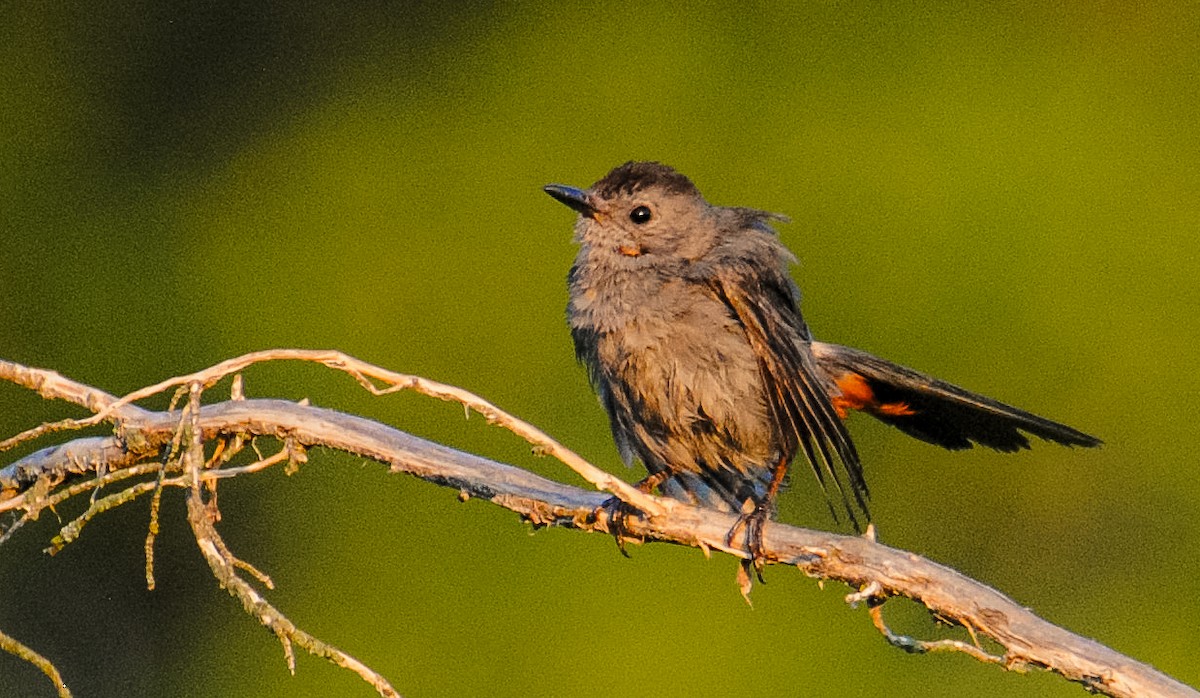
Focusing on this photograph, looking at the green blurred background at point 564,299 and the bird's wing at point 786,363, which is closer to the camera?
the bird's wing at point 786,363

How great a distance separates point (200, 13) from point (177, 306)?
2774mm

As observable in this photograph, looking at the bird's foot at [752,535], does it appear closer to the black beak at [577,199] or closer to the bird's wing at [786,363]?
the bird's wing at [786,363]

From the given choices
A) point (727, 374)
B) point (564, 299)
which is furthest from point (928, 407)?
point (564, 299)

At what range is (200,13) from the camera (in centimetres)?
1028

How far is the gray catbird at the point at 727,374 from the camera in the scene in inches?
177

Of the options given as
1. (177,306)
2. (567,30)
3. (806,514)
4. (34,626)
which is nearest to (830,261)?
(806,514)

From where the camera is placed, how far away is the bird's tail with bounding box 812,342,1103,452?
446 centimetres

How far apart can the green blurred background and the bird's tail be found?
1818 millimetres

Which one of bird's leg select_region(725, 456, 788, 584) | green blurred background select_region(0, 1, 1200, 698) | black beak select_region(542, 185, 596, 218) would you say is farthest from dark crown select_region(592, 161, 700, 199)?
green blurred background select_region(0, 1, 1200, 698)

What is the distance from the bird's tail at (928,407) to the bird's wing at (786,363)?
0.12 meters

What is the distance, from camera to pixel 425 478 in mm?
3693

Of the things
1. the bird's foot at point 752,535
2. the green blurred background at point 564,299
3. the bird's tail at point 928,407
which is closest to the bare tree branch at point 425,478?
the bird's foot at point 752,535

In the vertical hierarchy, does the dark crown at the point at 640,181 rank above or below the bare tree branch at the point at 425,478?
above

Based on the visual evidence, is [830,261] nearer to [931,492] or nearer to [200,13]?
[931,492]
